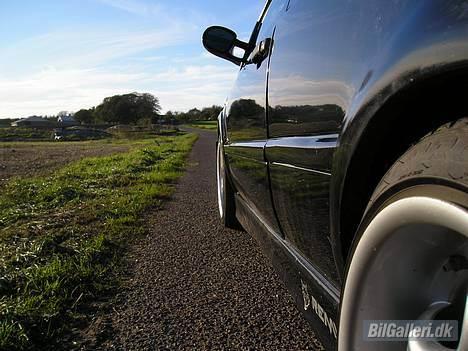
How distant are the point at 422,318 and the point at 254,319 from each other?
4.84 ft

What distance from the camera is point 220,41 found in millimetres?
3898

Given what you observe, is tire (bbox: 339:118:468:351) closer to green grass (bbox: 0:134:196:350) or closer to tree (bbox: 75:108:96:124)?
green grass (bbox: 0:134:196:350)

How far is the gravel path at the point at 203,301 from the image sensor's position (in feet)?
7.60

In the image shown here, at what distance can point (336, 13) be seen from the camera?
162cm

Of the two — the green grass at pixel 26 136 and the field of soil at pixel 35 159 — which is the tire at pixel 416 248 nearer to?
the field of soil at pixel 35 159

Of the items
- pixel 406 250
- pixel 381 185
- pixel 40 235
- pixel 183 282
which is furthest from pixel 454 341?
pixel 40 235

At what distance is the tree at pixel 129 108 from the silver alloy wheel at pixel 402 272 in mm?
94549

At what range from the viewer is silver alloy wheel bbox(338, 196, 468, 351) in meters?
1.05

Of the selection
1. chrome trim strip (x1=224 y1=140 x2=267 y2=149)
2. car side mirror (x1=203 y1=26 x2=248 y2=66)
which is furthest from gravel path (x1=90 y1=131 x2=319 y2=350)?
car side mirror (x1=203 y1=26 x2=248 y2=66)

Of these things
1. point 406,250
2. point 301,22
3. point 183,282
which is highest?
point 301,22

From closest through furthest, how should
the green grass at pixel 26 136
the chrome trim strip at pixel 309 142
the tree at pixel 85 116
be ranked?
the chrome trim strip at pixel 309 142
the green grass at pixel 26 136
the tree at pixel 85 116

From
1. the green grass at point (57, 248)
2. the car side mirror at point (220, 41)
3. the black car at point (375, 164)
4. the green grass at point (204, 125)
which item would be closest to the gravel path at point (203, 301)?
the green grass at point (57, 248)

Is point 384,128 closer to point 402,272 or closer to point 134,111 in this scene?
point 402,272

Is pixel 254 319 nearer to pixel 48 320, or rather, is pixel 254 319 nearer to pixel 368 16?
pixel 48 320
